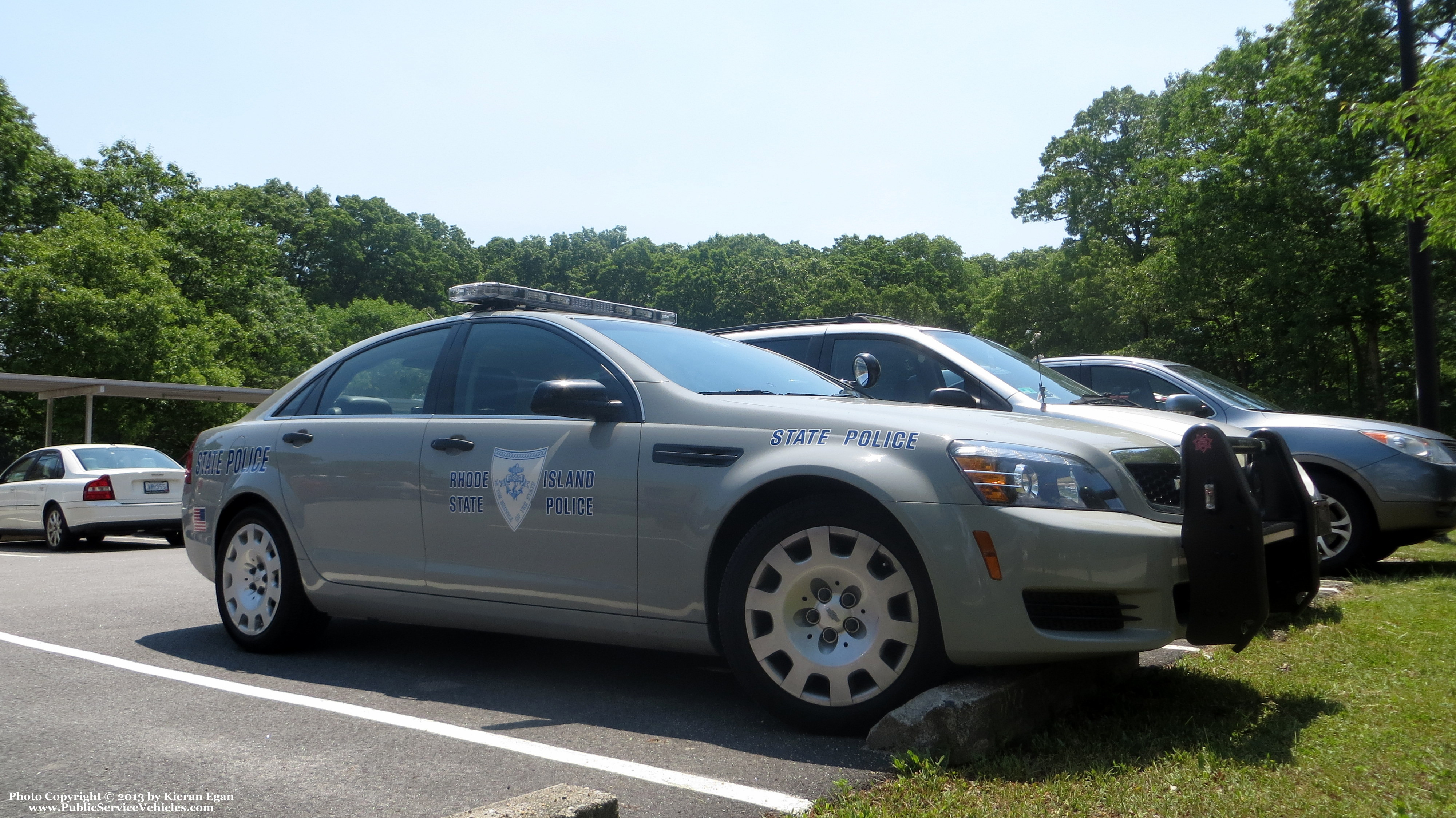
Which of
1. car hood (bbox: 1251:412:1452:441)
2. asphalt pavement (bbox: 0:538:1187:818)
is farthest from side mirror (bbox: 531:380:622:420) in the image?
car hood (bbox: 1251:412:1452:441)

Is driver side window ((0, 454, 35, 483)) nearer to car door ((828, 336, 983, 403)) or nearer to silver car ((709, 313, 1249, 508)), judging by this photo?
silver car ((709, 313, 1249, 508))

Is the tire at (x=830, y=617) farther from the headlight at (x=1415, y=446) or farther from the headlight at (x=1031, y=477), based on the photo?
the headlight at (x=1415, y=446)

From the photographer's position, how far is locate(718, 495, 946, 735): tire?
→ 3451mm

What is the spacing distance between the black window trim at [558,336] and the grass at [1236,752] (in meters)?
1.80

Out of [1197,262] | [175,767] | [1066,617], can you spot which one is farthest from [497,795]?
[1197,262]

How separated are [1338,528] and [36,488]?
14973 mm

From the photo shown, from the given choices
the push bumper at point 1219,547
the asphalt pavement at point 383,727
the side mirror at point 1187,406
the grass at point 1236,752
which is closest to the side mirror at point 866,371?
the asphalt pavement at point 383,727

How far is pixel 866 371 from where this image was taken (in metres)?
6.38

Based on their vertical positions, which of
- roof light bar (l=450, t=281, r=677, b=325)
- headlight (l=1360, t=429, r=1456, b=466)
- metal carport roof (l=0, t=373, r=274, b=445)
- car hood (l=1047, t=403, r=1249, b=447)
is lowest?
headlight (l=1360, t=429, r=1456, b=466)

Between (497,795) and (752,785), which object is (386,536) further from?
(752,785)

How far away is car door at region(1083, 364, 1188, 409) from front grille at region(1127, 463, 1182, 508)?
476 centimetres

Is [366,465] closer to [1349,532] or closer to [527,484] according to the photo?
[527,484]

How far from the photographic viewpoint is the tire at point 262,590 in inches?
205

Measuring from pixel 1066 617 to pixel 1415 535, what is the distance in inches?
223
